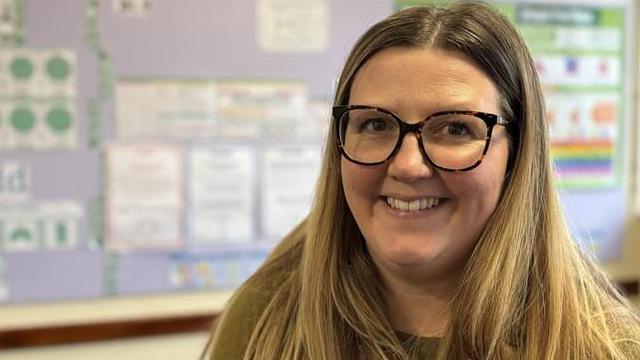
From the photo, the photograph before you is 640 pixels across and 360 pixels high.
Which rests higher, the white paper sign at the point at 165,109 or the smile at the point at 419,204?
the white paper sign at the point at 165,109

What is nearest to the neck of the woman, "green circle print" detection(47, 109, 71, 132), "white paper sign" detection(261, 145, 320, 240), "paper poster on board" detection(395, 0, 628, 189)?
the woman

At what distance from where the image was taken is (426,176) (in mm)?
947

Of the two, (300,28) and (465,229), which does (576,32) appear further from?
(465,229)

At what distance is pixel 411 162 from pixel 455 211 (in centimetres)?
9

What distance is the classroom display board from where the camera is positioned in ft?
6.33

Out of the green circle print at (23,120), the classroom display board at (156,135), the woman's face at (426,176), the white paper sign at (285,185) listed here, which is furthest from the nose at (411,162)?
the green circle print at (23,120)

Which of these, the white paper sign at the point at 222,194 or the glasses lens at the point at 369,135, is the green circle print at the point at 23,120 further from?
the glasses lens at the point at 369,135

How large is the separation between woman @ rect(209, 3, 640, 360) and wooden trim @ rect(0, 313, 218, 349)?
3.52ft

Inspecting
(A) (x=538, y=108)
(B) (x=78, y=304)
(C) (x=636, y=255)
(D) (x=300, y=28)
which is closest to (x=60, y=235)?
(B) (x=78, y=304)

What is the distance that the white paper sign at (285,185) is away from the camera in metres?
2.14

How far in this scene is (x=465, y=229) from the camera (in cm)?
98

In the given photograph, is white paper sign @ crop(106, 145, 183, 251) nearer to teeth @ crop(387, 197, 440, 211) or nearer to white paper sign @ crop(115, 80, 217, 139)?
white paper sign @ crop(115, 80, 217, 139)

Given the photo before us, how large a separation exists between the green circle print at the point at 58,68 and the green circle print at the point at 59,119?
9 cm

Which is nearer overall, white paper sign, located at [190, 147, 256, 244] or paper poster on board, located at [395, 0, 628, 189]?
white paper sign, located at [190, 147, 256, 244]
